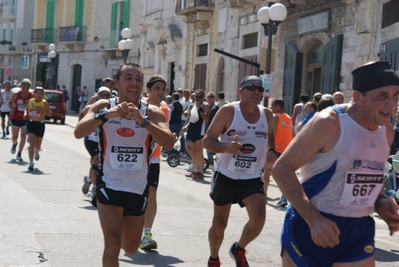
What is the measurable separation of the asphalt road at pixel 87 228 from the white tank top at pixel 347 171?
3356 mm

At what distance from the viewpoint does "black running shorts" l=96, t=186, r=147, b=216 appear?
593 centimetres

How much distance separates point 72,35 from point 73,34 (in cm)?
14

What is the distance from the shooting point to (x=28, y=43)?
6400 cm

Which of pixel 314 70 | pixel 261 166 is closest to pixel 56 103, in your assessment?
pixel 314 70

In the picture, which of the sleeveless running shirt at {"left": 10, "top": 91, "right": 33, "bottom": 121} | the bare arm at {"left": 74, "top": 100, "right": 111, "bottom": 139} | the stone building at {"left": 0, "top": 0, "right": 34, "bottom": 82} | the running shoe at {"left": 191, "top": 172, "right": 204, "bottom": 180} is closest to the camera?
the bare arm at {"left": 74, "top": 100, "right": 111, "bottom": 139}

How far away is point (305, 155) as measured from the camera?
4.18m

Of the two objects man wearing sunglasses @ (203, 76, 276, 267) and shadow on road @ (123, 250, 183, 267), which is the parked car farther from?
man wearing sunglasses @ (203, 76, 276, 267)

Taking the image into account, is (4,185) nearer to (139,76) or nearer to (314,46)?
(139,76)

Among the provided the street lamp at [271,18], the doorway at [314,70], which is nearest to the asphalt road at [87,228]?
the street lamp at [271,18]

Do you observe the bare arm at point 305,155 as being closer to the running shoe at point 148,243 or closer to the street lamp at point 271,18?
the running shoe at point 148,243

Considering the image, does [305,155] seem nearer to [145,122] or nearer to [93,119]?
[145,122]

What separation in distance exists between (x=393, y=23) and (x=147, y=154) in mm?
12369

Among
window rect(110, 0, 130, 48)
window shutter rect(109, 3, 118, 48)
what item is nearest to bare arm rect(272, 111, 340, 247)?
window rect(110, 0, 130, 48)

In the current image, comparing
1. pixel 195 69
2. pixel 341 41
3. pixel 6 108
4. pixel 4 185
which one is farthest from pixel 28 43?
pixel 4 185
